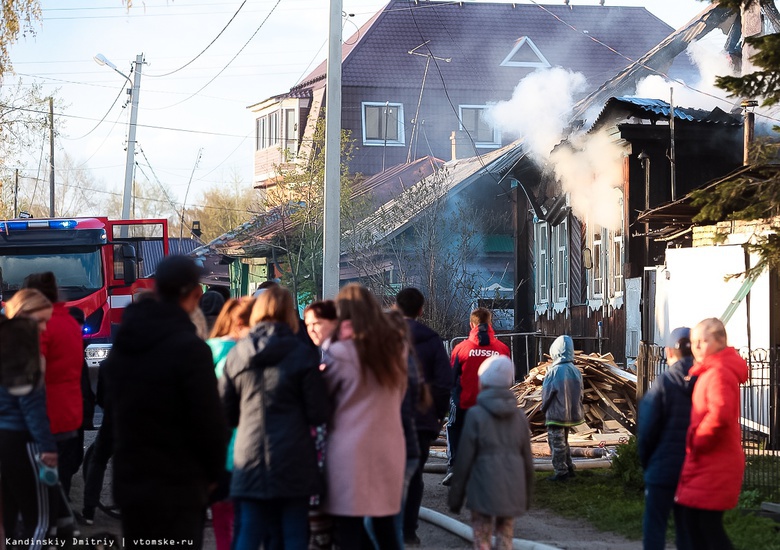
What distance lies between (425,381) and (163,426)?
149 inches

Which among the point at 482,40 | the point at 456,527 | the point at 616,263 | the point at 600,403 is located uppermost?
the point at 482,40

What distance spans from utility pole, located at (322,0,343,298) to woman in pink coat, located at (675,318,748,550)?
9264mm

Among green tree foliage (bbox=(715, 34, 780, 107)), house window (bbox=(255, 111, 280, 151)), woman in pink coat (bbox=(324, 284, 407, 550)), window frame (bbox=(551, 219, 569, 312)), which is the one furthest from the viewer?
house window (bbox=(255, 111, 280, 151))

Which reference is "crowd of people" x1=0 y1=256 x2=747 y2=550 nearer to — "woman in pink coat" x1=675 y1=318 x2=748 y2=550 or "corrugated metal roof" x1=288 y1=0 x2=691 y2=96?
"woman in pink coat" x1=675 y1=318 x2=748 y2=550

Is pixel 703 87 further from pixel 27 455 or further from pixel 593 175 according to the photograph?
pixel 27 455

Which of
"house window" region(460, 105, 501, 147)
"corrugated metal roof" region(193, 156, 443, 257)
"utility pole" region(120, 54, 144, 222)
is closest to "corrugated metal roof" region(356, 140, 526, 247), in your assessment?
"corrugated metal roof" region(193, 156, 443, 257)

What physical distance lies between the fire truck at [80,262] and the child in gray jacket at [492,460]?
14.7 metres

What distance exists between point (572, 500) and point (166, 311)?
7093 mm

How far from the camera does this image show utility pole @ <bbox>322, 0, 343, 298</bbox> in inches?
634

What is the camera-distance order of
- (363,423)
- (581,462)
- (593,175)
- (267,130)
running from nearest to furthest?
(363,423)
(581,462)
(593,175)
(267,130)

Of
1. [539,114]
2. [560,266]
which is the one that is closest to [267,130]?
[539,114]

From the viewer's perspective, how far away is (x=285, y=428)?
5.89 metres

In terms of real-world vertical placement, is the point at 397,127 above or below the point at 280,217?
above

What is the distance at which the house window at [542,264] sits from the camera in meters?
27.3
